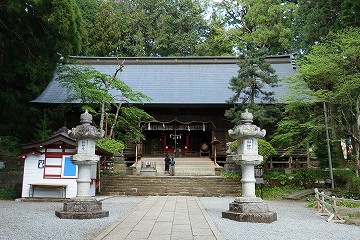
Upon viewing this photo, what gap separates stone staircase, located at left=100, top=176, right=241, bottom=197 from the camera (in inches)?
593

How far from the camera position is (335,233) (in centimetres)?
669

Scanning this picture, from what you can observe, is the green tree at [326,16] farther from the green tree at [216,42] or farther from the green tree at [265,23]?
the green tree at [216,42]

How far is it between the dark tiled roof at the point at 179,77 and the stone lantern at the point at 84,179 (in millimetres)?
13227

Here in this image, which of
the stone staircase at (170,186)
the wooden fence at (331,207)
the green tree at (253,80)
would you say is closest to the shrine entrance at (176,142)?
the green tree at (253,80)

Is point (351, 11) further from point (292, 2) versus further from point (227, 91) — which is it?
point (292, 2)

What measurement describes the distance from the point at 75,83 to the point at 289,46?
69.7 feet

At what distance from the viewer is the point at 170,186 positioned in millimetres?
15688

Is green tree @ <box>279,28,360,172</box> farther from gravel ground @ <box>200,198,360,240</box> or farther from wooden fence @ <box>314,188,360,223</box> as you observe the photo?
gravel ground @ <box>200,198,360,240</box>

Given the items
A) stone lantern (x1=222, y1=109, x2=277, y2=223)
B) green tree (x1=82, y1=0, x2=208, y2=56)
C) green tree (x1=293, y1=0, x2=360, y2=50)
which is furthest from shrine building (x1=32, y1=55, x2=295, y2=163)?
stone lantern (x1=222, y1=109, x2=277, y2=223)

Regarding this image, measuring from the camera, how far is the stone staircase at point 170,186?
1506cm

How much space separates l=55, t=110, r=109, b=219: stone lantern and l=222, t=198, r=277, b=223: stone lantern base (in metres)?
3.31

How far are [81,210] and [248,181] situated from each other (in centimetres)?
447

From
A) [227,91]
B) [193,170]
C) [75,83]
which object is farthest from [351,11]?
[75,83]

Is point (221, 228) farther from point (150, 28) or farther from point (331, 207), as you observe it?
point (150, 28)
